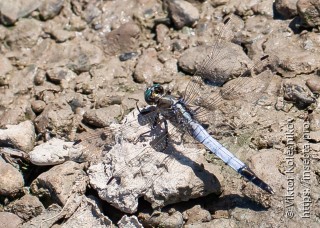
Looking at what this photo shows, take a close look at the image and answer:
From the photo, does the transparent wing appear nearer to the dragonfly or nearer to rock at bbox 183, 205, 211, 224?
the dragonfly

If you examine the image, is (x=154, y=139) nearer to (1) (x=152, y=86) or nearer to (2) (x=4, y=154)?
(1) (x=152, y=86)

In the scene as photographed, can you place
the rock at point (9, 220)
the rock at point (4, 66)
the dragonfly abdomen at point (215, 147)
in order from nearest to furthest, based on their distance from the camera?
the dragonfly abdomen at point (215, 147)
the rock at point (9, 220)
the rock at point (4, 66)

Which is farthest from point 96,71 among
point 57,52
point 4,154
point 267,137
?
point 267,137

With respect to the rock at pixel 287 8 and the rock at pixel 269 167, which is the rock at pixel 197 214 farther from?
the rock at pixel 287 8

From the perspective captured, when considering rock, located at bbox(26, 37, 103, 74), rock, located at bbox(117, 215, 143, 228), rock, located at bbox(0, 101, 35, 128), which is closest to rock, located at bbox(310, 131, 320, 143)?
rock, located at bbox(117, 215, 143, 228)

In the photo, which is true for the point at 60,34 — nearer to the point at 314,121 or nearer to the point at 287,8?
the point at 287,8

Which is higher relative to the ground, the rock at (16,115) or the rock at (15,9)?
the rock at (15,9)

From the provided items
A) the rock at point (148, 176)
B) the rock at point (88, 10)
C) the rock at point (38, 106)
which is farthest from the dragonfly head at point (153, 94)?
the rock at point (88, 10)
